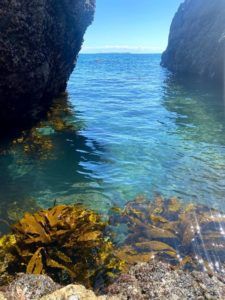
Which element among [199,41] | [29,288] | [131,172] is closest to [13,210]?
[131,172]

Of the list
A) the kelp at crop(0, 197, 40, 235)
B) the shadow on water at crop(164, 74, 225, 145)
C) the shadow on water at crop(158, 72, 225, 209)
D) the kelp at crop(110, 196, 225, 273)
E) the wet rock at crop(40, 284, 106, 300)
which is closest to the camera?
the wet rock at crop(40, 284, 106, 300)

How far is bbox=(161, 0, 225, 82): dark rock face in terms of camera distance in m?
48.6

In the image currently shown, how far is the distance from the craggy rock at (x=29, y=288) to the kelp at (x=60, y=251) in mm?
1042

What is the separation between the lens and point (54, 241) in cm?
727

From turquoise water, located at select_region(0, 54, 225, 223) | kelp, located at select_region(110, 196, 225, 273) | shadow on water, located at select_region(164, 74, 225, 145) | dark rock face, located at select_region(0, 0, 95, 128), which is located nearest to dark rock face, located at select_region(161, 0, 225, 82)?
shadow on water, located at select_region(164, 74, 225, 145)

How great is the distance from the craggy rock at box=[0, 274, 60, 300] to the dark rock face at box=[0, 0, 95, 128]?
9.79 metres

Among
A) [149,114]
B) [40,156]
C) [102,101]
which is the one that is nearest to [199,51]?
[102,101]

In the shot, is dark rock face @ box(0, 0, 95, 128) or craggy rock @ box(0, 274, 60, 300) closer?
craggy rock @ box(0, 274, 60, 300)

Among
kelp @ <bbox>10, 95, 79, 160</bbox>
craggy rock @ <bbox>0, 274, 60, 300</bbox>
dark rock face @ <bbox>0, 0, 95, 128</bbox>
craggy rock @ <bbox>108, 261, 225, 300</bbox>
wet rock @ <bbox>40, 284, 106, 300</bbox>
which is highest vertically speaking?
dark rock face @ <bbox>0, 0, 95, 128</bbox>

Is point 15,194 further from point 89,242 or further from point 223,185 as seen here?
point 223,185

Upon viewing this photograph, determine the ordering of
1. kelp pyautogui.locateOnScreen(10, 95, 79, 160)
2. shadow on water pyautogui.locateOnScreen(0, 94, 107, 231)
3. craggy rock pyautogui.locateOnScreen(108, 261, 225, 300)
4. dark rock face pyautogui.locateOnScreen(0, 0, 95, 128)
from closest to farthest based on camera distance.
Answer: craggy rock pyautogui.locateOnScreen(108, 261, 225, 300), shadow on water pyautogui.locateOnScreen(0, 94, 107, 231), dark rock face pyautogui.locateOnScreen(0, 0, 95, 128), kelp pyautogui.locateOnScreen(10, 95, 79, 160)

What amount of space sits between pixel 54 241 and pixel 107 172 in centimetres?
598

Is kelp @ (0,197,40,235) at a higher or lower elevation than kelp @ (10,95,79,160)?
lower

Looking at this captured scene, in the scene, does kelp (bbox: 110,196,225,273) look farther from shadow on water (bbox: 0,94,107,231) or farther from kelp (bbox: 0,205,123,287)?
shadow on water (bbox: 0,94,107,231)
